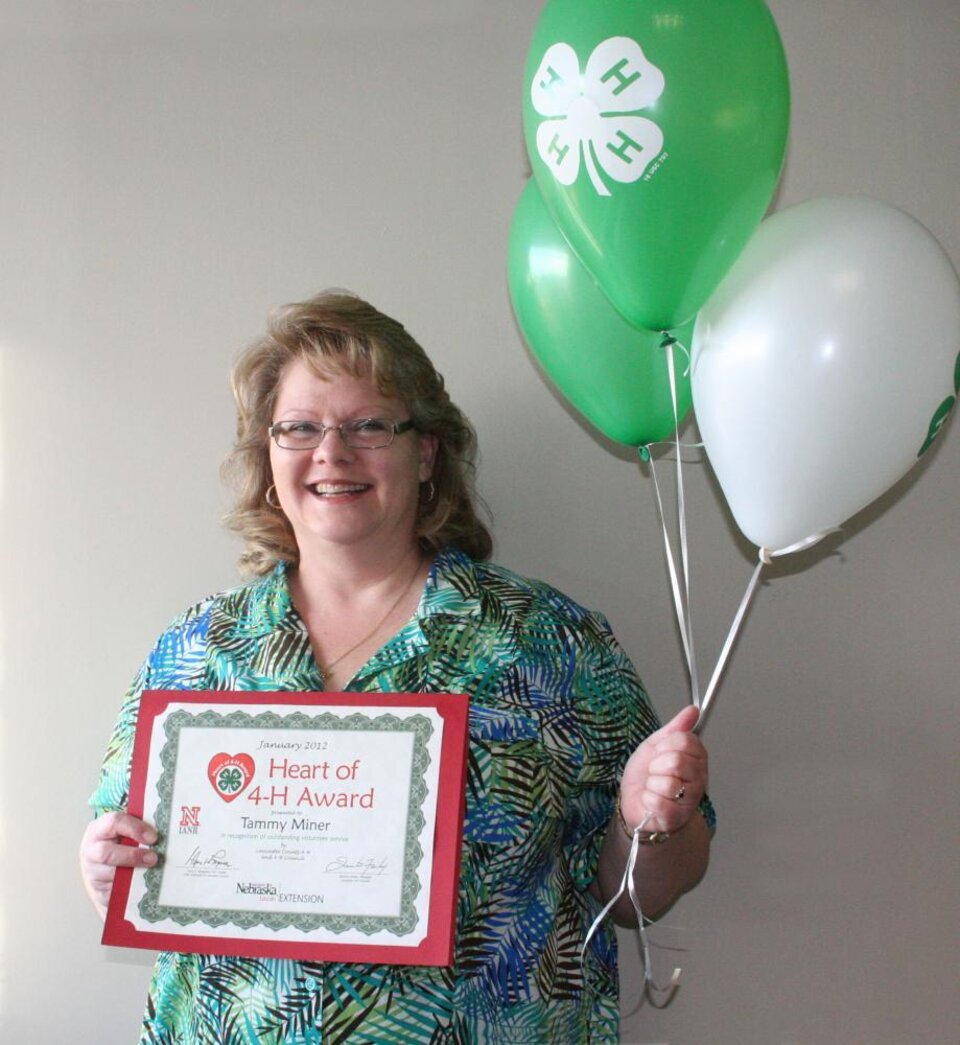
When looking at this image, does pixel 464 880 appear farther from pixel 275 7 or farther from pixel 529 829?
pixel 275 7

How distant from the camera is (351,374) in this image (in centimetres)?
150

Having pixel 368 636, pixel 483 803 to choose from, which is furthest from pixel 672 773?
pixel 368 636

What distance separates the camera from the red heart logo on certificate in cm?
132

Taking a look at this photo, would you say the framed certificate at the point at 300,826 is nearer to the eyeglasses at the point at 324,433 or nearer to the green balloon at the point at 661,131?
the eyeglasses at the point at 324,433

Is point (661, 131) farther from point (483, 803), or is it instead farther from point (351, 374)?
point (483, 803)

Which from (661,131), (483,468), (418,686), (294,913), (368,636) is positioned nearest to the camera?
(661,131)

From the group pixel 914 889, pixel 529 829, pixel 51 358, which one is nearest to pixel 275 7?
pixel 51 358

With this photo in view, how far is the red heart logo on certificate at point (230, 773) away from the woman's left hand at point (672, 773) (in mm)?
469

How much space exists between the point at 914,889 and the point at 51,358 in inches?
66.3

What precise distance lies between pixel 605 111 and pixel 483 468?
0.81 metres

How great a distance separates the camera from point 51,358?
191cm

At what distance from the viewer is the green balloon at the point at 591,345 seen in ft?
4.41

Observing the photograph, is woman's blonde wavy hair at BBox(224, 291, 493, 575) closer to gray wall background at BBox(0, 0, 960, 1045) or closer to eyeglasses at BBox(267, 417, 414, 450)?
eyeglasses at BBox(267, 417, 414, 450)
